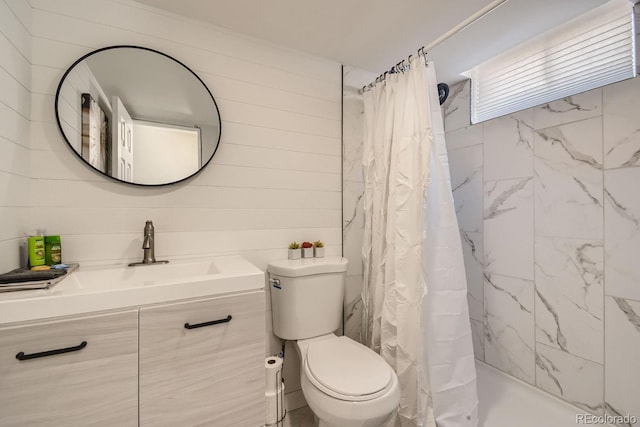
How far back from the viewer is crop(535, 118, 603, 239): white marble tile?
59.1 inches

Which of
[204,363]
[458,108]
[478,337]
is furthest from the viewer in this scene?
[458,108]

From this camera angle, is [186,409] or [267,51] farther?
[267,51]

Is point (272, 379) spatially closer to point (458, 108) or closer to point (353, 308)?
point (353, 308)

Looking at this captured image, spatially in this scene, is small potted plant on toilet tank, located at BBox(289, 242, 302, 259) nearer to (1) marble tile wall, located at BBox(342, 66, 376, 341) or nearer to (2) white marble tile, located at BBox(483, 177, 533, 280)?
(1) marble tile wall, located at BBox(342, 66, 376, 341)

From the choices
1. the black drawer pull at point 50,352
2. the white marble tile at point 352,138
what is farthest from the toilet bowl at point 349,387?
the white marble tile at point 352,138

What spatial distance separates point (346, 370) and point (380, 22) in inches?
73.7

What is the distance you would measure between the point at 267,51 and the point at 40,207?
57.2 inches

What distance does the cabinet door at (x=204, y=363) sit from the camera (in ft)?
3.11

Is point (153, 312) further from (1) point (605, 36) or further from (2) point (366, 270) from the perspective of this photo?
(1) point (605, 36)


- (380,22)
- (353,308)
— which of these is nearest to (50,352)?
(353,308)

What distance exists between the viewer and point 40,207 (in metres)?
1.20

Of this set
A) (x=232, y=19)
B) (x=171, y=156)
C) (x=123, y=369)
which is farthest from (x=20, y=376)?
(x=232, y=19)

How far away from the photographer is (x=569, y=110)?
5.26 feet

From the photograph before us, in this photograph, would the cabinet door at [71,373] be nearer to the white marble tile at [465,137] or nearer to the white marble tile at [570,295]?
the white marble tile at [570,295]
